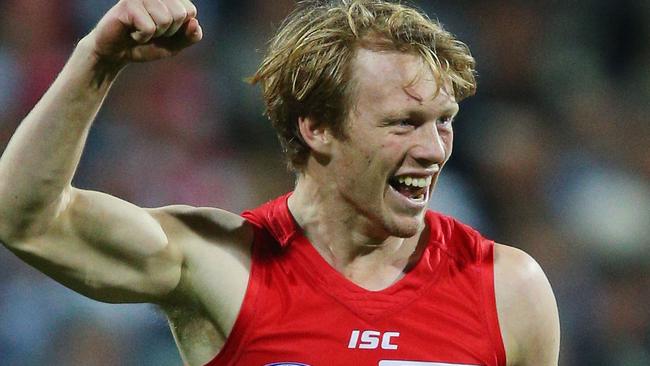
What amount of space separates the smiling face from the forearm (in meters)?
0.66

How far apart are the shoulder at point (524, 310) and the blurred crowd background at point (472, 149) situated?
6.80 feet

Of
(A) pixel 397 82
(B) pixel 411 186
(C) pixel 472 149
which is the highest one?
(A) pixel 397 82

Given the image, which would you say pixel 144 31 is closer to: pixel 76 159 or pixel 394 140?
pixel 76 159

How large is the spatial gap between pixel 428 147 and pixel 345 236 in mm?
305

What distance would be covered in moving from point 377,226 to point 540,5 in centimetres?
315

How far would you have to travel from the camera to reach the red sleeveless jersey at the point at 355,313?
7.66 feet

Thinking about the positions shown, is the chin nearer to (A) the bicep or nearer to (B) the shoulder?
(B) the shoulder

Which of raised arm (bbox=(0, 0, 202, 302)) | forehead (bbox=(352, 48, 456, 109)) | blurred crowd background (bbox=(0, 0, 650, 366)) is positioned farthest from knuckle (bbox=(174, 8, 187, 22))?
blurred crowd background (bbox=(0, 0, 650, 366))

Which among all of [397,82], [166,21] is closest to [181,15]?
[166,21]

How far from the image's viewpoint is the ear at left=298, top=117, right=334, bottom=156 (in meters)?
2.56

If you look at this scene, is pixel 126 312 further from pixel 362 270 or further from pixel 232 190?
pixel 362 270

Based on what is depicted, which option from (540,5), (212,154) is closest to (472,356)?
(212,154)

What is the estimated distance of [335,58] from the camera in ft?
8.29

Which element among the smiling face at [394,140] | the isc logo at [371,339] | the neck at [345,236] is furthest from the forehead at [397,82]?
the isc logo at [371,339]
